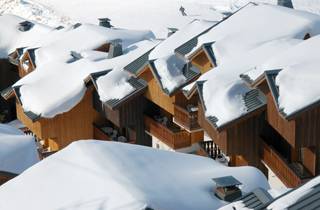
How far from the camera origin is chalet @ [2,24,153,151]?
1033 inches

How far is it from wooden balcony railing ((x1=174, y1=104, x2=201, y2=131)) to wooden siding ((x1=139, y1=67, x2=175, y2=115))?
1.51ft

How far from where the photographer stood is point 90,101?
2756 centimetres

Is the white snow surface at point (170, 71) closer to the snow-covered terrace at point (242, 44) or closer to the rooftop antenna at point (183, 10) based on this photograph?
the snow-covered terrace at point (242, 44)

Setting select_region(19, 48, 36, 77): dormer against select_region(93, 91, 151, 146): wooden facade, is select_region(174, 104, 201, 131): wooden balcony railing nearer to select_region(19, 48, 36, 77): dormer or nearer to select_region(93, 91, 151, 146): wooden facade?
select_region(93, 91, 151, 146): wooden facade

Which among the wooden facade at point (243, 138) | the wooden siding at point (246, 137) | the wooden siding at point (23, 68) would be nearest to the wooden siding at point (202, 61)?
the wooden facade at point (243, 138)

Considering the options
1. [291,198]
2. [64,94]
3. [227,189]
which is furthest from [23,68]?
[291,198]

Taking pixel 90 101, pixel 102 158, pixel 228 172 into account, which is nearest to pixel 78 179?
pixel 102 158

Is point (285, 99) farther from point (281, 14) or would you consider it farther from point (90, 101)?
point (90, 101)

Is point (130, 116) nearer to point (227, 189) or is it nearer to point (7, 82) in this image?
point (227, 189)

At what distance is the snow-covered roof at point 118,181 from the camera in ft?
41.1

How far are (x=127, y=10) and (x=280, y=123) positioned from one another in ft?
184

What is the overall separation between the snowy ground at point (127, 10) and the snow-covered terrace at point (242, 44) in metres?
39.6

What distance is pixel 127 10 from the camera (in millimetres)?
71938

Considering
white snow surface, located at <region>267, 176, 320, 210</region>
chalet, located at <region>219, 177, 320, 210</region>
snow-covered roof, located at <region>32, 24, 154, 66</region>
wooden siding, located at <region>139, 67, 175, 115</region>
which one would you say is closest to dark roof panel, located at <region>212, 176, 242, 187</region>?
chalet, located at <region>219, 177, 320, 210</region>
